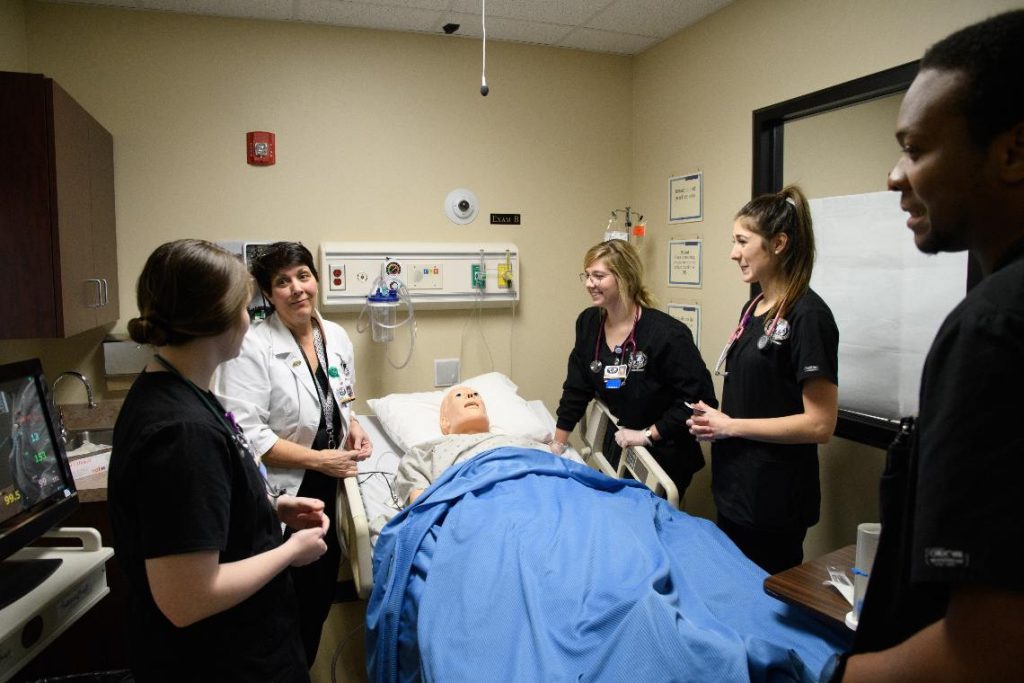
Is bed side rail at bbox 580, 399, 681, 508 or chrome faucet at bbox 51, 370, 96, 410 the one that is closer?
bed side rail at bbox 580, 399, 681, 508

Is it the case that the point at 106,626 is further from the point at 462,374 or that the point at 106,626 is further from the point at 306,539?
the point at 462,374

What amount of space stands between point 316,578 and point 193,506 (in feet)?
4.04

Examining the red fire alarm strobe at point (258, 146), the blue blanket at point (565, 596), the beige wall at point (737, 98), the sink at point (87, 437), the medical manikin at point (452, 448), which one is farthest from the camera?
the red fire alarm strobe at point (258, 146)

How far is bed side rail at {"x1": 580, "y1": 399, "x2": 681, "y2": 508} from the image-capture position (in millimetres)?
2141

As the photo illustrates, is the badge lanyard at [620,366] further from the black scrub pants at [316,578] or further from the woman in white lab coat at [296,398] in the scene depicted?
the black scrub pants at [316,578]

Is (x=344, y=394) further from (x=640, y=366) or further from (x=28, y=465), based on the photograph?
(x=640, y=366)

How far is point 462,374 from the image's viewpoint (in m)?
3.30

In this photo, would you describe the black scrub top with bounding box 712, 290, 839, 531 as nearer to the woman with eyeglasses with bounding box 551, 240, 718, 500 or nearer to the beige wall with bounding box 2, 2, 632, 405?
the woman with eyeglasses with bounding box 551, 240, 718, 500

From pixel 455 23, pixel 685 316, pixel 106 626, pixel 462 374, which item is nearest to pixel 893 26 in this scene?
pixel 685 316

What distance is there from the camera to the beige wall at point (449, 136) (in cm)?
257

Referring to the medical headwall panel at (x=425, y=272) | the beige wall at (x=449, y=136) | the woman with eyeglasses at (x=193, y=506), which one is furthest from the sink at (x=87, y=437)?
the woman with eyeglasses at (x=193, y=506)

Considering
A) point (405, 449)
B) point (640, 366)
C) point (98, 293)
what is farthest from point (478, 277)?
point (98, 293)

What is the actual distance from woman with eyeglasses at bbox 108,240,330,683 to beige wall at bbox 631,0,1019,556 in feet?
6.45

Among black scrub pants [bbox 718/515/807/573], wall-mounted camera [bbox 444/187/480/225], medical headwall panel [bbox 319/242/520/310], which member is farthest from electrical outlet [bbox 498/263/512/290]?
black scrub pants [bbox 718/515/807/573]
